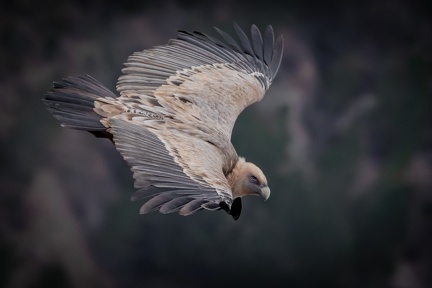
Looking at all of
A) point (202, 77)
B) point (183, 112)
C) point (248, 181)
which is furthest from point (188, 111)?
point (202, 77)

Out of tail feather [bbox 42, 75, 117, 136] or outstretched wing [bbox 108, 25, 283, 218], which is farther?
tail feather [bbox 42, 75, 117, 136]

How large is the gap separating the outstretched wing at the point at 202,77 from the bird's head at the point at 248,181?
32cm

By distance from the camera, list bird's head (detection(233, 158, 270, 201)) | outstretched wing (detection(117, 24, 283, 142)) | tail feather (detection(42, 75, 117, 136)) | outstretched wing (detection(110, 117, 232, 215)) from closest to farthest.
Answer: outstretched wing (detection(110, 117, 232, 215))
tail feather (detection(42, 75, 117, 136))
outstretched wing (detection(117, 24, 283, 142))
bird's head (detection(233, 158, 270, 201))

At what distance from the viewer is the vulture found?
24.4 ft

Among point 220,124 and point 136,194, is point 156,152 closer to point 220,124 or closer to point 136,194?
point 136,194

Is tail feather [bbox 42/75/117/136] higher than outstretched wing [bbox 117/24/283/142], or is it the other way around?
outstretched wing [bbox 117/24/283/142]

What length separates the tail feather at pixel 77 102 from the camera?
328 inches

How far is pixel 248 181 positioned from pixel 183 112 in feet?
2.65

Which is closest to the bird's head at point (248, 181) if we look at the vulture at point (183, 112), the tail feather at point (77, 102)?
the vulture at point (183, 112)

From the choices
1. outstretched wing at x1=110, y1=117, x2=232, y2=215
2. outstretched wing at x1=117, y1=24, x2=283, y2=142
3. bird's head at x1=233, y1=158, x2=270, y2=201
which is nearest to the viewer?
outstretched wing at x1=110, y1=117, x2=232, y2=215

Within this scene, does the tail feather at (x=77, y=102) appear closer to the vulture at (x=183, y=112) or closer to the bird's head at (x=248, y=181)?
the vulture at (x=183, y=112)

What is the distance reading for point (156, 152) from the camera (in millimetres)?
7723

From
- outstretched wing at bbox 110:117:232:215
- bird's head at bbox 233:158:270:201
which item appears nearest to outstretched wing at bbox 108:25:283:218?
outstretched wing at bbox 110:117:232:215

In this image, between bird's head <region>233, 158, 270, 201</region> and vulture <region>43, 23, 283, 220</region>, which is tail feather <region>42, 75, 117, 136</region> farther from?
bird's head <region>233, 158, 270, 201</region>
